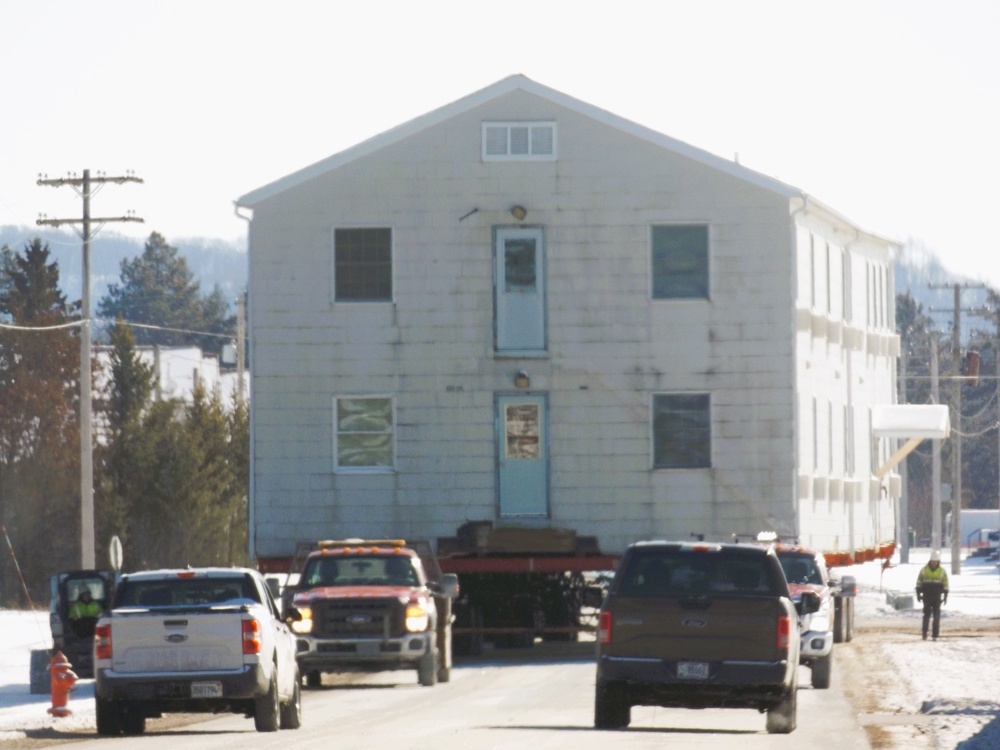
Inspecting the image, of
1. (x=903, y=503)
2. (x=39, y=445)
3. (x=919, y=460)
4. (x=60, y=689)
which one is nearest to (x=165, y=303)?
(x=919, y=460)

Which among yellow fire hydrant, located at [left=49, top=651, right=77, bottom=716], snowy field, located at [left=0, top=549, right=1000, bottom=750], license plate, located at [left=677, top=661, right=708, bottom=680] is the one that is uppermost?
license plate, located at [left=677, top=661, right=708, bottom=680]

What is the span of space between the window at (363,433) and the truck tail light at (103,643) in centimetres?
1884

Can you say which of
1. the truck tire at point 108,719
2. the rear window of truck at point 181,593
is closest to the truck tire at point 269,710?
the rear window of truck at point 181,593

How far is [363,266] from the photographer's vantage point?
38938 millimetres

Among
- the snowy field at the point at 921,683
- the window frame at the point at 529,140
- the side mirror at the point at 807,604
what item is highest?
the window frame at the point at 529,140

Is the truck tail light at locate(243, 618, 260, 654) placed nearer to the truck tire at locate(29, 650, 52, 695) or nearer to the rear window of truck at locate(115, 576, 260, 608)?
the rear window of truck at locate(115, 576, 260, 608)

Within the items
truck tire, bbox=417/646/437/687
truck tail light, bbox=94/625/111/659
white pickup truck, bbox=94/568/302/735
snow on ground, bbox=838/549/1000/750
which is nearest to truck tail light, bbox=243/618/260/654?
white pickup truck, bbox=94/568/302/735

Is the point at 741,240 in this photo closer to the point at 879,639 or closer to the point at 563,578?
the point at 563,578

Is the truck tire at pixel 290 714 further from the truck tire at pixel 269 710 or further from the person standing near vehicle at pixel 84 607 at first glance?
the person standing near vehicle at pixel 84 607

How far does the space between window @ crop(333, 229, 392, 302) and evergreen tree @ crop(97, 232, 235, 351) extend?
4674 inches

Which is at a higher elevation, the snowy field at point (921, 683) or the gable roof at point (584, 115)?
the gable roof at point (584, 115)

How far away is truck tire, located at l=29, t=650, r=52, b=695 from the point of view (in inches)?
1114

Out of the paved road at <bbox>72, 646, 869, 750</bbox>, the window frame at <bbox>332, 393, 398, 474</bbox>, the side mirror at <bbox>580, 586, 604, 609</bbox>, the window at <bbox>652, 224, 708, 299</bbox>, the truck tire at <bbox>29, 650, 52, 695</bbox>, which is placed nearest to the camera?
the paved road at <bbox>72, 646, 869, 750</bbox>

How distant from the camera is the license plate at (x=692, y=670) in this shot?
779 inches
